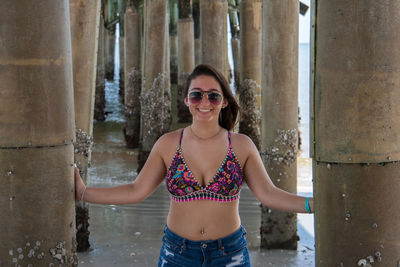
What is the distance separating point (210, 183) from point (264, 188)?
27 cm

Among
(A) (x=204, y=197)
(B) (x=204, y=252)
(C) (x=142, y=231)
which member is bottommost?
(C) (x=142, y=231)

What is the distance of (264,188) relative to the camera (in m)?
2.69

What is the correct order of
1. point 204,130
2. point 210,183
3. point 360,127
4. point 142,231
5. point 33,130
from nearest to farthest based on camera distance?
point 360,127 → point 33,130 → point 210,183 → point 204,130 → point 142,231

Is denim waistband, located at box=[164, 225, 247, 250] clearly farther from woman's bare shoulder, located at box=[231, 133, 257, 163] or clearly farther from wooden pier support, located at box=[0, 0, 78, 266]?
wooden pier support, located at box=[0, 0, 78, 266]

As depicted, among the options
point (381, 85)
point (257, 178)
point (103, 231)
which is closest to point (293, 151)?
point (103, 231)

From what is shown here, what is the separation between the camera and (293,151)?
232 inches

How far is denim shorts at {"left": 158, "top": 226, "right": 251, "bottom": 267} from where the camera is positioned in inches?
101

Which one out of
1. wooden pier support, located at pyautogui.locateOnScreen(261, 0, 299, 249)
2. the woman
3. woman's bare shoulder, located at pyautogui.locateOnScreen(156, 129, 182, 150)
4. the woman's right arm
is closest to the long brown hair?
the woman

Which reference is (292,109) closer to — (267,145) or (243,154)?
(267,145)

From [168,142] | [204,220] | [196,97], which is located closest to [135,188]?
[168,142]

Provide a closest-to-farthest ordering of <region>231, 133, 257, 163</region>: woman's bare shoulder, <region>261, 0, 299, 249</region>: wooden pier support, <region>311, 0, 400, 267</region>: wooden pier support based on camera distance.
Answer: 1. <region>311, 0, 400, 267</region>: wooden pier support
2. <region>231, 133, 257, 163</region>: woman's bare shoulder
3. <region>261, 0, 299, 249</region>: wooden pier support

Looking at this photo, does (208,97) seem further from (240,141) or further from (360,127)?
(360,127)

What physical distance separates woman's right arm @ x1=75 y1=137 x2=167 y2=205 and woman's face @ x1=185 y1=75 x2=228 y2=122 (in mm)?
229

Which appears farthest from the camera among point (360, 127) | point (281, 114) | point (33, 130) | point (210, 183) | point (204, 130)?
point (281, 114)
